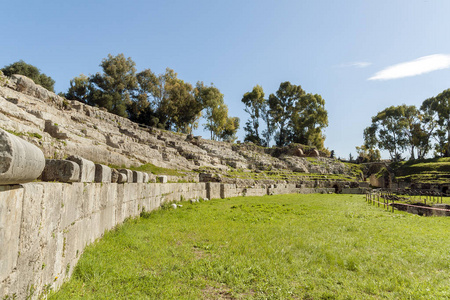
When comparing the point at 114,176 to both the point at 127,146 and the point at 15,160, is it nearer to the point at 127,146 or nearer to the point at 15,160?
the point at 15,160

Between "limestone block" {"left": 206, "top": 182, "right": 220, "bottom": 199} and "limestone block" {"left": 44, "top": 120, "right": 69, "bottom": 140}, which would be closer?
"limestone block" {"left": 44, "top": 120, "right": 69, "bottom": 140}

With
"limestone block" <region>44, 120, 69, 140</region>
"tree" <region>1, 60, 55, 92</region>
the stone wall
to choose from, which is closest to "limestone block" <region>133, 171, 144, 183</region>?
the stone wall

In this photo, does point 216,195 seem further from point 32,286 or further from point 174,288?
point 32,286

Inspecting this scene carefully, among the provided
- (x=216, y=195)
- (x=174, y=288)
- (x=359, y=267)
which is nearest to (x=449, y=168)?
(x=216, y=195)

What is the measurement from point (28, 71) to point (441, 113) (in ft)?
232

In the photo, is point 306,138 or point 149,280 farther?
point 306,138

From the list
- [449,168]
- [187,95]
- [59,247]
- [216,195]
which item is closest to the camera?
[59,247]

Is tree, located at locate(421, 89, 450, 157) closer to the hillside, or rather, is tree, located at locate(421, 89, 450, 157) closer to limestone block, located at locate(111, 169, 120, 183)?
the hillside

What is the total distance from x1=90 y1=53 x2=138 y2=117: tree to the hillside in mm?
10648

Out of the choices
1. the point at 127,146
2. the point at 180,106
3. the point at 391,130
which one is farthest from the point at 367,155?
the point at 127,146

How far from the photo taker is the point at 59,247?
374 cm

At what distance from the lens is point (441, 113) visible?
5738cm

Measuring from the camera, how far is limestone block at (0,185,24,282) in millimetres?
2397

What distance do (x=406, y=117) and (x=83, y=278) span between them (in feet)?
238
